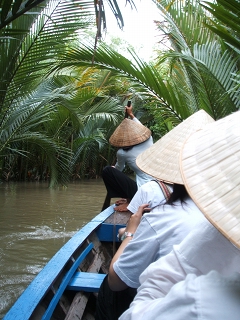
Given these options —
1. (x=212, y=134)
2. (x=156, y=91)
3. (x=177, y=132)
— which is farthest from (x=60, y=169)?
(x=212, y=134)

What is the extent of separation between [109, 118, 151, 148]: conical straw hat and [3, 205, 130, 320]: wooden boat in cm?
82

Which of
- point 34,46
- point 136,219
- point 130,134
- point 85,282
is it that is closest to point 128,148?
point 130,134

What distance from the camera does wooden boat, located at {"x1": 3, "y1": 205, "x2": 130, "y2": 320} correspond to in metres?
1.90

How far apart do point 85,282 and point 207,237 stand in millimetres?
1715

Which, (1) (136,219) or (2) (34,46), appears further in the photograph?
(2) (34,46)

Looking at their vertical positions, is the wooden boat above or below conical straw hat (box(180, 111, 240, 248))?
below

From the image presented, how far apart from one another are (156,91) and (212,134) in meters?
3.80

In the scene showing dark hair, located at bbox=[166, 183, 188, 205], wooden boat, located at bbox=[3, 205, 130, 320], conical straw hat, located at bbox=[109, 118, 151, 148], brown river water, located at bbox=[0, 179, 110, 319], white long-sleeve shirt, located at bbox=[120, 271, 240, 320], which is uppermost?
white long-sleeve shirt, located at bbox=[120, 271, 240, 320]

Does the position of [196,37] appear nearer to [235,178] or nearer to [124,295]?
[124,295]

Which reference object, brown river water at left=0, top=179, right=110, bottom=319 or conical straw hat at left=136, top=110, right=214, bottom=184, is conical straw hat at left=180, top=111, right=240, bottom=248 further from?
brown river water at left=0, top=179, right=110, bottom=319

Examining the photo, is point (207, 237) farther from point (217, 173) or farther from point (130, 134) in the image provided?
point (130, 134)

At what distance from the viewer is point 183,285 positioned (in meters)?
0.76

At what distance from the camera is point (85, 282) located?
7.99ft

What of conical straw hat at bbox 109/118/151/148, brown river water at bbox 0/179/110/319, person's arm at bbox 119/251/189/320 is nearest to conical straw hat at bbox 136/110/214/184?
person's arm at bbox 119/251/189/320
